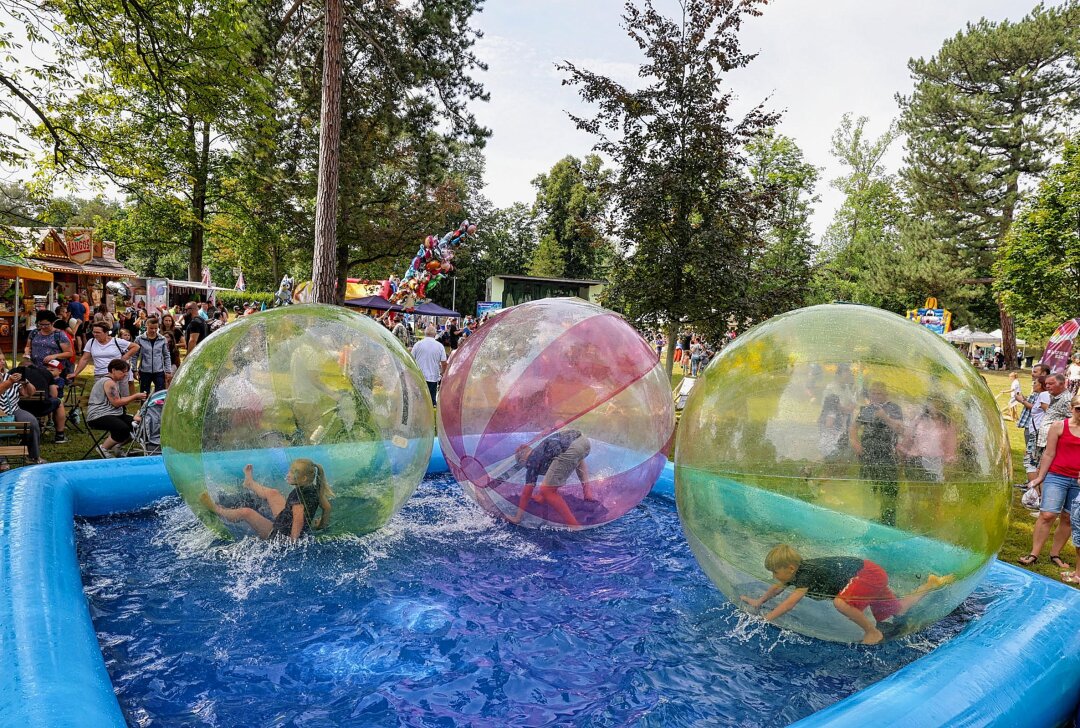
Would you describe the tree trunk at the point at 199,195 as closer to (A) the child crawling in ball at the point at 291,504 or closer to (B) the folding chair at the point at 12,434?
(B) the folding chair at the point at 12,434

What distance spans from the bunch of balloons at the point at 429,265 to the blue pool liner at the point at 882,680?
1335 cm

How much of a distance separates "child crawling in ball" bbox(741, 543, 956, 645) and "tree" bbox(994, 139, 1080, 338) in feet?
70.9

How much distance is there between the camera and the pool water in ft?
10.8

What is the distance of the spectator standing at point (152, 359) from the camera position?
9.71 m

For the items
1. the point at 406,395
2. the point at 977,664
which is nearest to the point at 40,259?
the point at 406,395

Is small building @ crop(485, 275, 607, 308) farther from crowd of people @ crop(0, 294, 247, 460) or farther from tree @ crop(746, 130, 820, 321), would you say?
crowd of people @ crop(0, 294, 247, 460)

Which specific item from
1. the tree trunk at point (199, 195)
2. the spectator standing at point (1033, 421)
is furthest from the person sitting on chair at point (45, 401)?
the spectator standing at point (1033, 421)

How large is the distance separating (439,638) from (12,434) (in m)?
6.46

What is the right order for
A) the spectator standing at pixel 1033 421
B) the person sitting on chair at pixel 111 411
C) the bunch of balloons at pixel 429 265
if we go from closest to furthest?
the spectator standing at pixel 1033 421 → the person sitting on chair at pixel 111 411 → the bunch of balloons at pixel 429 265

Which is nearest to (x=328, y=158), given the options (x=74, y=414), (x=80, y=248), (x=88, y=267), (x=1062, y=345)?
(x=74, y=414)

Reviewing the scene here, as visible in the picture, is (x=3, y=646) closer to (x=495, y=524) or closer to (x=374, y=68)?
(x=495, y=524)

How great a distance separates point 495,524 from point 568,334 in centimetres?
198

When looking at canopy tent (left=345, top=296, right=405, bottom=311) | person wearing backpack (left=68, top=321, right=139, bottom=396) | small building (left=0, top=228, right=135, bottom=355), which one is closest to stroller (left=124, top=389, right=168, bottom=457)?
person wearing backpack (left=68, top=321, right=139, bottom=396)

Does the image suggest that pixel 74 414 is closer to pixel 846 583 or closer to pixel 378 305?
pixel 846 583
